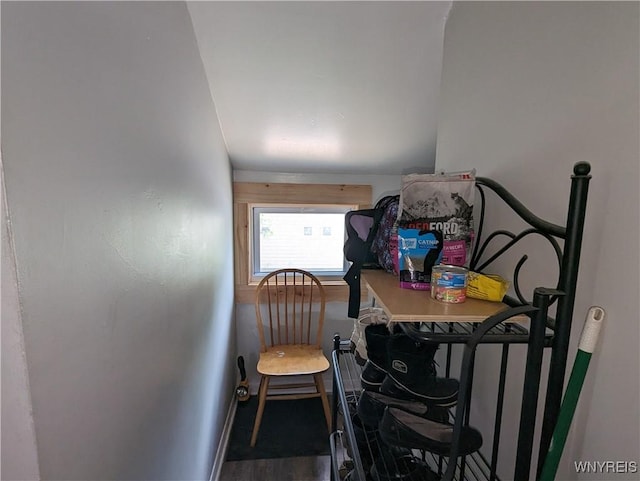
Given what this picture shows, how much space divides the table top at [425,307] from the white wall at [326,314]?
160 cm

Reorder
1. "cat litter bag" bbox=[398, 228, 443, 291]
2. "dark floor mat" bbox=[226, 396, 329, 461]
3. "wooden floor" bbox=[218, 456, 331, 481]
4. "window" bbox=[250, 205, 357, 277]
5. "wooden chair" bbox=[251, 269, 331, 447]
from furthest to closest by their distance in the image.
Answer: "window" bbox=[250, 205, 357, 277] → "wooden chair" bbox=[251, 269, 331, 447] → "dark floor mat" bbox=[226, 396, 329, 461] → "wooden floor" bbox=[218, 456, 331, 481] → "cat litter bag" bbox=[398, 228, 443, 291]

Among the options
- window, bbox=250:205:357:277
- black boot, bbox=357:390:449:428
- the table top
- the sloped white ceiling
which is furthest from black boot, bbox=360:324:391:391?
window, bbox=250:205:357:277

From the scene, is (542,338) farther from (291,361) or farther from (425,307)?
(291,361)

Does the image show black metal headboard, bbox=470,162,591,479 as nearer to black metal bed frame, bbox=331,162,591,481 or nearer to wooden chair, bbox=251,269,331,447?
black metal bed frame, bbox=331,162,591,481

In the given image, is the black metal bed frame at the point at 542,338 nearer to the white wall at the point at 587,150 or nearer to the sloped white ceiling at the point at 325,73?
the white wall at the point at 587,150

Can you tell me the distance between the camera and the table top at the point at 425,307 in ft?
1.74

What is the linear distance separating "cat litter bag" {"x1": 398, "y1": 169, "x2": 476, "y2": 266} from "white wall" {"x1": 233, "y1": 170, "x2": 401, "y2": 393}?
5.01ft

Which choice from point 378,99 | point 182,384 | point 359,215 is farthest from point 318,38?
point 182,384

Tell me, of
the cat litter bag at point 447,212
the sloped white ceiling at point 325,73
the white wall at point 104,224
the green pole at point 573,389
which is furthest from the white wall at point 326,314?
the green pole at point 573,389

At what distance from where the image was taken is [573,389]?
0.44 metres

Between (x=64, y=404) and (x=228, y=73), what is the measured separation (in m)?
1.18

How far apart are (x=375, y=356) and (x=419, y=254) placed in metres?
0.34

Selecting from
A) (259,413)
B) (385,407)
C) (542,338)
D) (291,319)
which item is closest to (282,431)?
(259,413)

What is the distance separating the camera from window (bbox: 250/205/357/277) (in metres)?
2.37
